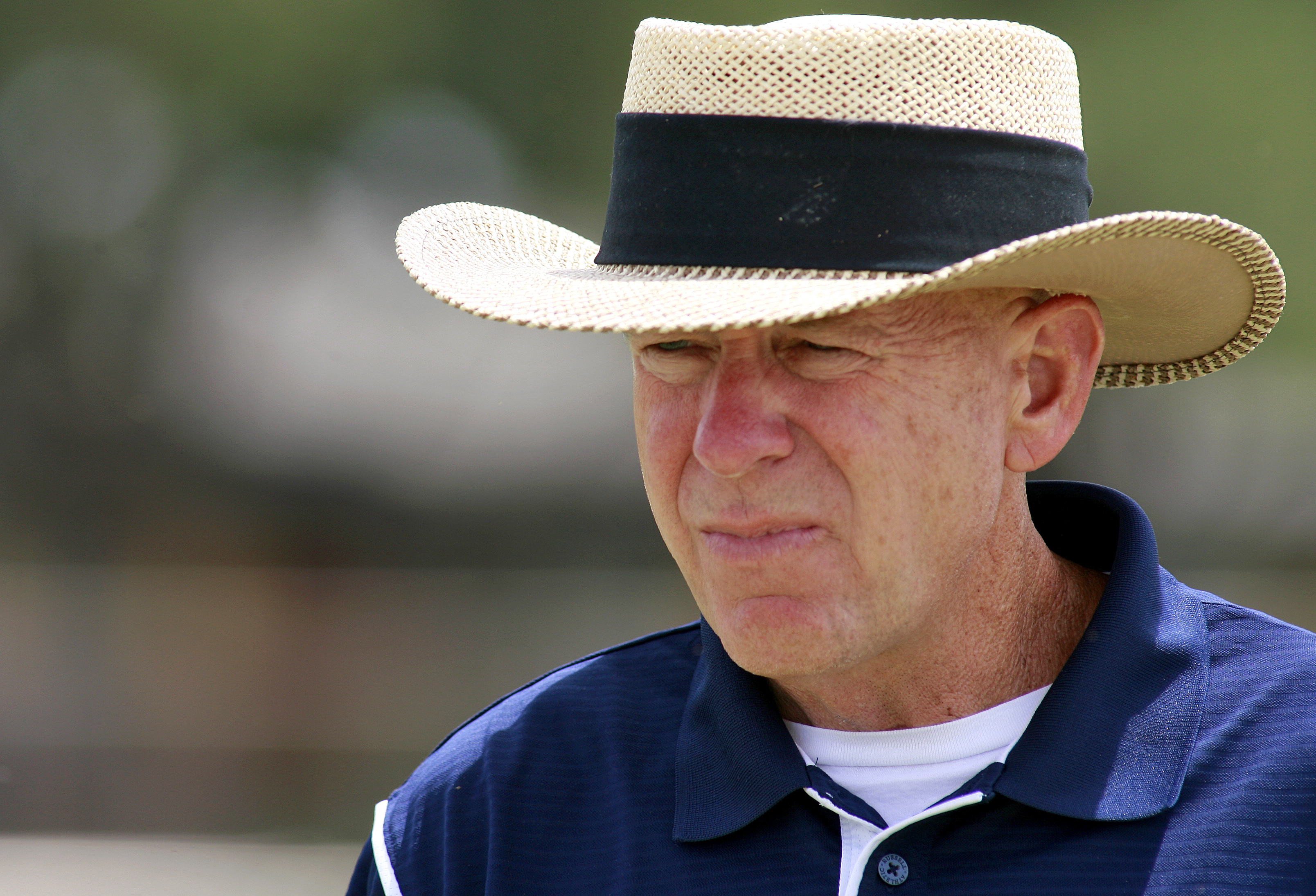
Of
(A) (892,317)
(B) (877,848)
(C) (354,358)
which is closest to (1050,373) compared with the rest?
(A) (892,317)

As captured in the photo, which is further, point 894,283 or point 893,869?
point 893,869

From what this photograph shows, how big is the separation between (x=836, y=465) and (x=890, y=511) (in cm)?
8

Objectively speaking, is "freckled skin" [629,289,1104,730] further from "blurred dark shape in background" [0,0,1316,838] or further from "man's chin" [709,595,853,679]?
"blurred dark shape in background" [0,0,1316,838]

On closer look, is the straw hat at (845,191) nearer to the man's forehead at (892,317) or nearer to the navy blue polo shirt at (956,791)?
the man's forehead at (892,317)

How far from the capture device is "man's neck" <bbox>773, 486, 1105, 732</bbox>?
1603 mm

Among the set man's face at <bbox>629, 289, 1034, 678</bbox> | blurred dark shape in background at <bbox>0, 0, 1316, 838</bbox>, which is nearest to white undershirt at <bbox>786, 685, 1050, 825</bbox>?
man's face at <bbox>629, 289, 1034, 678</bbox>

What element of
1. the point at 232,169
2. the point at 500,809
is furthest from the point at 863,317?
the point at 232,169

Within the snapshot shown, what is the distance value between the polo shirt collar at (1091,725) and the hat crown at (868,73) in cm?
60

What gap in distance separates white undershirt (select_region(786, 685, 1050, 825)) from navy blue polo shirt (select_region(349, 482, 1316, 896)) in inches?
2.0

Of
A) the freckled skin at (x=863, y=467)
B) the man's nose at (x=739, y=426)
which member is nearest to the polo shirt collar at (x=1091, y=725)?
the freckled skin at (x=863, y=467)

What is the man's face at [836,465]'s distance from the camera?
1.45 meters

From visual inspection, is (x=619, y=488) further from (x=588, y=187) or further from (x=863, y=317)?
(x=863, y=317)

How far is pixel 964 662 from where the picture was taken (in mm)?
1613

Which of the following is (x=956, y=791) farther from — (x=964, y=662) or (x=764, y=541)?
(x=764, y=541)
